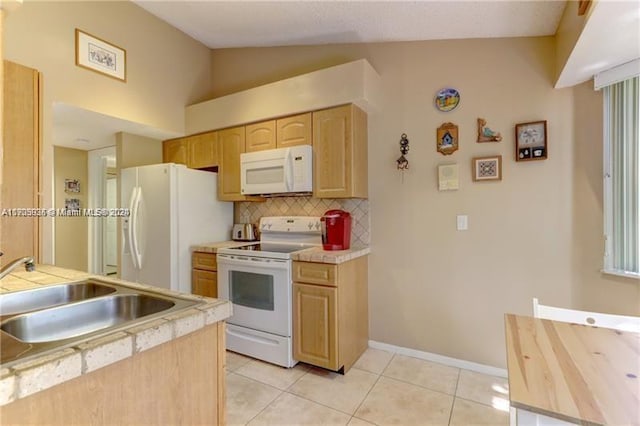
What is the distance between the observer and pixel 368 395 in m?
2.05

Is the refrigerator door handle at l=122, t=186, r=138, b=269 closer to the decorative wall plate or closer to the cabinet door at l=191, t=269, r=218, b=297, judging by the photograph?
the cabinet door at l=191, t=269, r=218, b=297

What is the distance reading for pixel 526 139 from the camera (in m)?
2.20

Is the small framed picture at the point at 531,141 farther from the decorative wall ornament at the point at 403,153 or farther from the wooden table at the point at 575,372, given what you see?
the wooden table at the point at 575,372

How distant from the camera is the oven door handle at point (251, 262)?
2.37 m

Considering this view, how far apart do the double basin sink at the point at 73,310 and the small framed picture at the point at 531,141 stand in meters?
2.33

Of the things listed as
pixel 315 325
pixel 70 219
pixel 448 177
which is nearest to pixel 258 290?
pixel 315 325

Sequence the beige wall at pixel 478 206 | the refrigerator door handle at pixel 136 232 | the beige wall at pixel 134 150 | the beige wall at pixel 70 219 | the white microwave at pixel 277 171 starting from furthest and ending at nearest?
the beige wall at pixel 70 219, the beige wall at pixel 134 150, the refrigerator door handle at pixel 136 232, the white microwave at pixel 277 171, the beige wall at pixel 478 206

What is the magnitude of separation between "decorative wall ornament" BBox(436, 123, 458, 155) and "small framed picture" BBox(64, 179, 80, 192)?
4.85 meters

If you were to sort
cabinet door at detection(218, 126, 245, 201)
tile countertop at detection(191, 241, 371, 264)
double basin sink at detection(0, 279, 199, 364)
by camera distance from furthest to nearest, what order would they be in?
cabinet door at detection(218, 126, 245, 201) < tile countertop at detection(191, 241, 371, 264) < double basin sink at detection(0, 279, 199, 364)

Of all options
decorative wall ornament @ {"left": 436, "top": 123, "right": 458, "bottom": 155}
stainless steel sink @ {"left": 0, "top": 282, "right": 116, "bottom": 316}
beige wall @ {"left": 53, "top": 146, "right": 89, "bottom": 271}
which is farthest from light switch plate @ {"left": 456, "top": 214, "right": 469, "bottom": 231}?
beige wall @ {"left": 53, "top": 146, "right": 89, "bottom": 271}

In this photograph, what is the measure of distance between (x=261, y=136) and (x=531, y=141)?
219cm

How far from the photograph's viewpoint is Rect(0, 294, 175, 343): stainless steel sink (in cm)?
98

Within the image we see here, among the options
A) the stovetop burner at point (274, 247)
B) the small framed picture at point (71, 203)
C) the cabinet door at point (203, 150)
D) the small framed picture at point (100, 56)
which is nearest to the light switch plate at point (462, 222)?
the stovetop burner at point (274, 247)

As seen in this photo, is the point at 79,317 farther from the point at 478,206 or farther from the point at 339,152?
the point at 478,206
